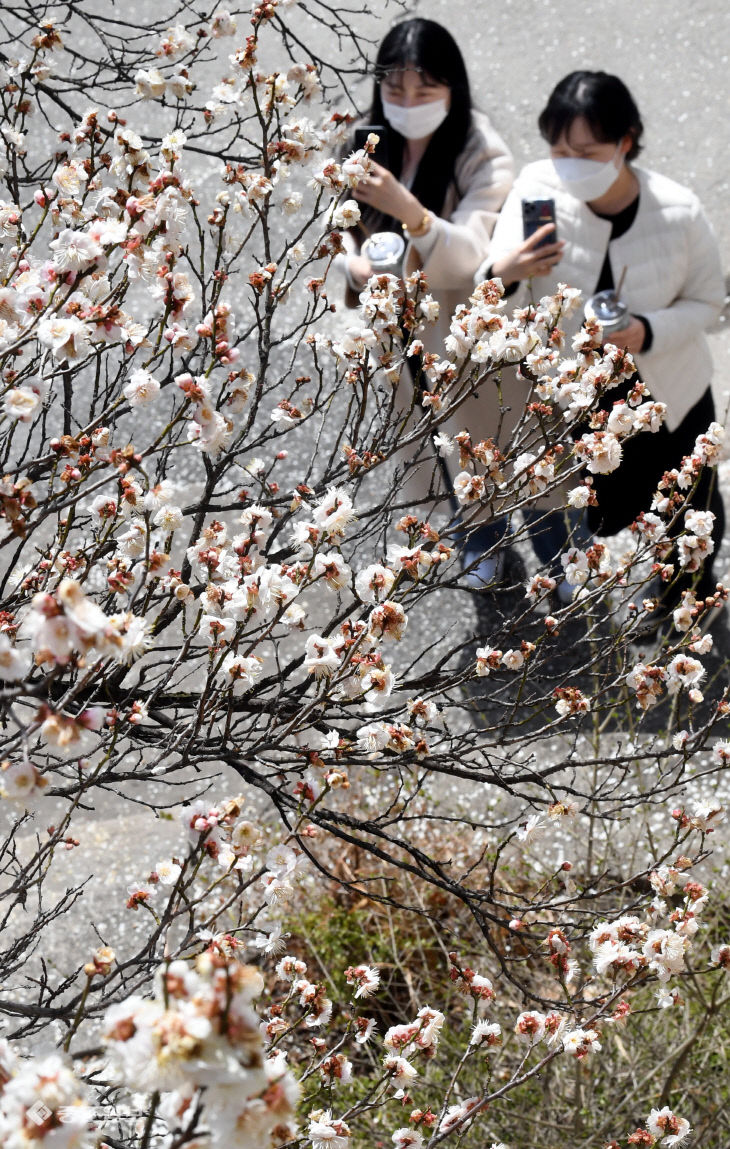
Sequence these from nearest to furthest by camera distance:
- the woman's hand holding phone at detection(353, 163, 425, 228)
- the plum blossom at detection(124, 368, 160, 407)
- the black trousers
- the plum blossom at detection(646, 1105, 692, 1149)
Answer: the plum blossom at detection(124, 368, 160, 407)
the plum blossom at detection(646, 1105, 692, 1149)
the woman's hand holding phone at detection(353, 163, 425, 228)
the black trousers

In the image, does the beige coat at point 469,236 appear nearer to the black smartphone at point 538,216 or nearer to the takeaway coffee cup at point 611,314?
the black smartphone at point 538,216

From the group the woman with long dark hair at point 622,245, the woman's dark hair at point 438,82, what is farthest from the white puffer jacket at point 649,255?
the woman's dark hair at point 438,82

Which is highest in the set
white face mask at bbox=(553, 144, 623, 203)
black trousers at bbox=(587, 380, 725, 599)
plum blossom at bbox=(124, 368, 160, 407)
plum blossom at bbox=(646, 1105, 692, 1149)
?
white face mask at bbox=(553, 144, 623, 203)

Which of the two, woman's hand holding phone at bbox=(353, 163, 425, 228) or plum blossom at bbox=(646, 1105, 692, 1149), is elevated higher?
woman's hand holding phone at bbox=(353, 163, 425, 228)

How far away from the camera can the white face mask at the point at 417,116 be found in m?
3.48

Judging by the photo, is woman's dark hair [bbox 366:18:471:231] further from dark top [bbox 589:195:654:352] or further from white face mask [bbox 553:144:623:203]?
dark top [bbox 589:195:654:352]

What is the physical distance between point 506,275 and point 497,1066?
224 centimetres

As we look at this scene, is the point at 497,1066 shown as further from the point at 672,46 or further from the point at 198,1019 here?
the point at 672,46

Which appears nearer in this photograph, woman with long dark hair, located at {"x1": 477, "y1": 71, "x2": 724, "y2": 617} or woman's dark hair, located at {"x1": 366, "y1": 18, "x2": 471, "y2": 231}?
woman with long dark hair, located at {"x1": 477, "y1": 71, "x2": 724, "y2": 617}

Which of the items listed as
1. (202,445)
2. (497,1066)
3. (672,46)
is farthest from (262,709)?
(672,46)

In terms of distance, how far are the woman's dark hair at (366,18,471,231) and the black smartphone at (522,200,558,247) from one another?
0.39 meters

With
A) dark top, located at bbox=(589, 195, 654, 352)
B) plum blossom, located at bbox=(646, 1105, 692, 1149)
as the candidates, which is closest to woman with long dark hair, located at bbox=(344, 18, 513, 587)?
dark top, located at bbox=(589, 195, 654, 352)

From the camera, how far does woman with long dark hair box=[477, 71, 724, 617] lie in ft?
11.0

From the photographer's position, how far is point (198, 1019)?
0.94 meters
